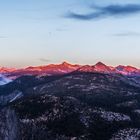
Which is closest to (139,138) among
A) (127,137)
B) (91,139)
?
(127,137)

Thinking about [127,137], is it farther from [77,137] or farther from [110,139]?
[77,137]

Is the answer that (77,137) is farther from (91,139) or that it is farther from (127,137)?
(127,137)

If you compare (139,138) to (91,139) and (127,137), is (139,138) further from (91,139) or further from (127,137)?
(91,139)

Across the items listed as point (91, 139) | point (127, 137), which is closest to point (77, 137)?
point (91, 139)

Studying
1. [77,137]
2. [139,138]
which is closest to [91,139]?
[77,137]

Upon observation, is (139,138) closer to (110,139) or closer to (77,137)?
(110,139)
